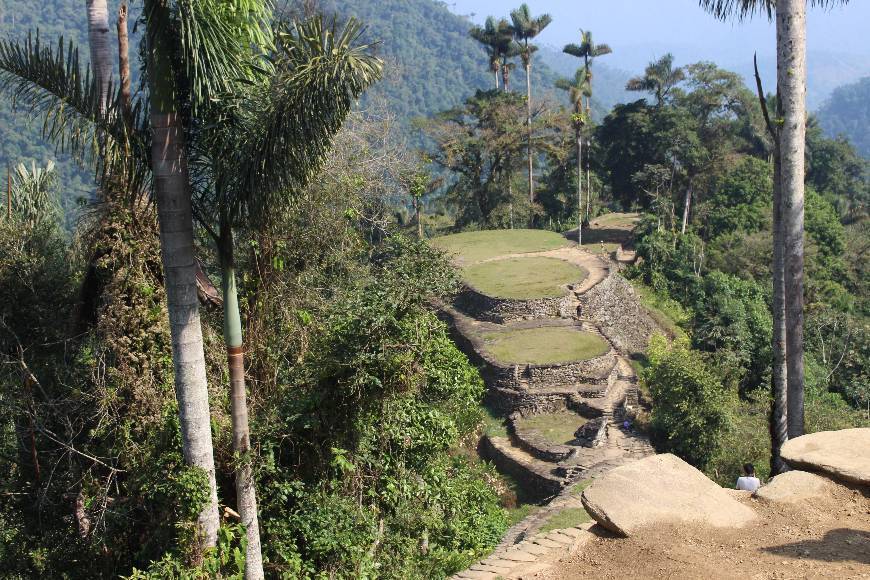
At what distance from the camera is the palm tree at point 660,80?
3419cm

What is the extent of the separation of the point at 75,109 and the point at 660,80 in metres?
31.7

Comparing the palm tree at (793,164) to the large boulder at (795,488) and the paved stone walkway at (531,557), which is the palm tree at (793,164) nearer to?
the large boulder at (795,488)

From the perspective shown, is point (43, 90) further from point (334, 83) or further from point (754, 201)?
point (754, 201)

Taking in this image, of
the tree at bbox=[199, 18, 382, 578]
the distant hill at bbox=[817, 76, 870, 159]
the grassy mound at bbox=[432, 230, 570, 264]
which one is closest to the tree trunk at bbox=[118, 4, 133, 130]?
the tree at bbox=[199, 18, 382, 578]

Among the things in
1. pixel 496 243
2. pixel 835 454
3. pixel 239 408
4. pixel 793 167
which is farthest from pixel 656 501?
pixel 496 243

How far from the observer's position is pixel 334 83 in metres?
5.06

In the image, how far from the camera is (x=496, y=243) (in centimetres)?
2619

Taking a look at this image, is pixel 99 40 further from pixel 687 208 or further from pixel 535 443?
pixel 687 208

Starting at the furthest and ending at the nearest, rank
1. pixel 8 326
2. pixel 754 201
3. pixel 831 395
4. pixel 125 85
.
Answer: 1. pixel 754 201
2. pixel 831 395
3. pixel 8 326
4. pixel 125 85

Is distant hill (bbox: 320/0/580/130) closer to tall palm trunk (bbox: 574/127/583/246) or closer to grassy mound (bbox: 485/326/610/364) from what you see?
tall palm trunk (bbox: 574/127/583/246)

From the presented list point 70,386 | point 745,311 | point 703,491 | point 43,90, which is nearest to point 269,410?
point 70,386

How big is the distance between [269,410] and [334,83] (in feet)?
10.1

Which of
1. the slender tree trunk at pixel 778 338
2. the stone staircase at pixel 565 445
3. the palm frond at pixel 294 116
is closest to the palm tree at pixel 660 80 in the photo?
the stone staircase at pixel 565 445

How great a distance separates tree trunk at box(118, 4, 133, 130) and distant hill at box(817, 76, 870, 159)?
451 ft
